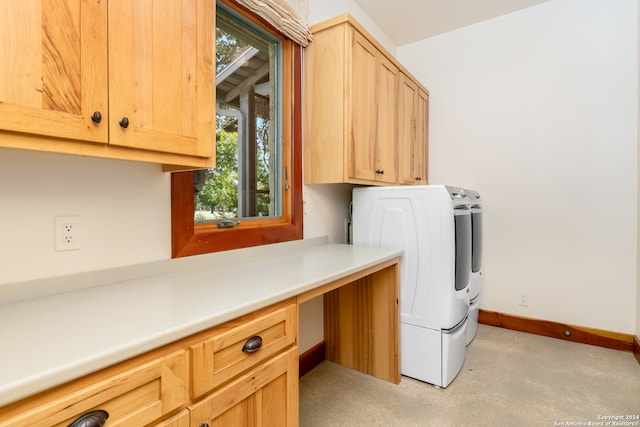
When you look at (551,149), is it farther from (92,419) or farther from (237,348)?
(92,419)

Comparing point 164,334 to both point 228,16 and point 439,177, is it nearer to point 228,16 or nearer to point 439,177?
point 228,16

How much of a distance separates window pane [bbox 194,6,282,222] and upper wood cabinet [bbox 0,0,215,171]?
1.62 ft

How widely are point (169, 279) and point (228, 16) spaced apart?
1422 mm

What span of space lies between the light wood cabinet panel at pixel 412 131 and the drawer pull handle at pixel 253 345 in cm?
187

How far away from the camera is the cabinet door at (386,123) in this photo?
2.23m

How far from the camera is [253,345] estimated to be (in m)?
1.03

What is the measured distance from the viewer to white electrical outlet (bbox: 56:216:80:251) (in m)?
1.08

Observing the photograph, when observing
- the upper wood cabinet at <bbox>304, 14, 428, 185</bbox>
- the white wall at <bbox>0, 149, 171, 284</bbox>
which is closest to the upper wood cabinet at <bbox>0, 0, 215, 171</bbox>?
the white wall at <bbox>0, 149, 171, 284</bbox>

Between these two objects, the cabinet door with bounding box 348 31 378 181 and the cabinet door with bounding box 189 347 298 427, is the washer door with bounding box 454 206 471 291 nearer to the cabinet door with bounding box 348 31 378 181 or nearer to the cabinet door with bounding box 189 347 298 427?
the cabinet door with bounding box 348 31 378 181

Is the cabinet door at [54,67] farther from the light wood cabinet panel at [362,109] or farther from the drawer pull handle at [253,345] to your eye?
the light wood cabinet panel at [362,109]

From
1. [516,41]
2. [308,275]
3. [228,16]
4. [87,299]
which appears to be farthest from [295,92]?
[516,41]

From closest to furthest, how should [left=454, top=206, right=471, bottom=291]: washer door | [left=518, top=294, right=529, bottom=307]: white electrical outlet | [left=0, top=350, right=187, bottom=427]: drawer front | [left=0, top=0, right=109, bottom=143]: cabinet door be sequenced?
[left=0, top=350, right=187, bottom=427]: drawer front < [left=0, top=0, right=109, bottom=143]: cabinet door < [left=454, top=206, right=471, bottom=291]: washer door < [left=518, top=294, right=529, bottom=307]: white electrical outlet

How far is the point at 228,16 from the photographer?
1.76m


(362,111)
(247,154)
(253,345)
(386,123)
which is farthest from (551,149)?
(253,345)
